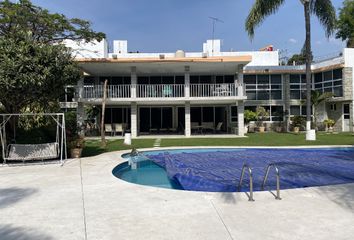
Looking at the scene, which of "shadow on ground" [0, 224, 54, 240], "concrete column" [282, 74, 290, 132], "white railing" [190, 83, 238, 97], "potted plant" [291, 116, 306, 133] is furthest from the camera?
"concrete column" [282, 74, 290, 132]

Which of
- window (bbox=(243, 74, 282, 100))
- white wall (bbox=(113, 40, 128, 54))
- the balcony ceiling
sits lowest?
window (bbox=(243, 74, 282, 100))

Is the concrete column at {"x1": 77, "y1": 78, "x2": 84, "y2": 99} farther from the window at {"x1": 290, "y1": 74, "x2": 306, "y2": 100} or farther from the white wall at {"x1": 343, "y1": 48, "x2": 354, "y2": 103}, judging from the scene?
the white wall at {"x1": 343, "y1": 48, "x2": 354, "y2": 103}

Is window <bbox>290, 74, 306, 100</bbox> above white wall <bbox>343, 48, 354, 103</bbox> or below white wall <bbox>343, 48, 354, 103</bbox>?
below

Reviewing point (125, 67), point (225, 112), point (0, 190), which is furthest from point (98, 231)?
point (225, 112)

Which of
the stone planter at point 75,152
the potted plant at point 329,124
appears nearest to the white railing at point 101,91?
the stone planter at point 75,152

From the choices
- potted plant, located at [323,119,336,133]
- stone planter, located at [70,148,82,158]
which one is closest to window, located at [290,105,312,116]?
potted plant, located at [323,119,336,133]

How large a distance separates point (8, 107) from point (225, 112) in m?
18.0

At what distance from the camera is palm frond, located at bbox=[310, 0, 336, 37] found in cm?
2103

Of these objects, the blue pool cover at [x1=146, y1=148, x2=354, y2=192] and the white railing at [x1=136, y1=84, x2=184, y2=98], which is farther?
the white railing at [x1=136, y1=84, x2=184, y2=98]

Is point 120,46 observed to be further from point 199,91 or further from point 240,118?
point 240,118

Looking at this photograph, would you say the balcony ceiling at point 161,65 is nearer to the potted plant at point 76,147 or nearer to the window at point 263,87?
the window at point 263,87

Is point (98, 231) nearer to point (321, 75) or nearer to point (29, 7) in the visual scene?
point (29, 7)

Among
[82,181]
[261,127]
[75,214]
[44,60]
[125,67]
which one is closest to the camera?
[75,214]

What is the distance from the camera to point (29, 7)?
17062mm
